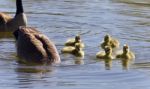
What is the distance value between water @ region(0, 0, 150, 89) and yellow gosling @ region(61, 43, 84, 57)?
153 mm

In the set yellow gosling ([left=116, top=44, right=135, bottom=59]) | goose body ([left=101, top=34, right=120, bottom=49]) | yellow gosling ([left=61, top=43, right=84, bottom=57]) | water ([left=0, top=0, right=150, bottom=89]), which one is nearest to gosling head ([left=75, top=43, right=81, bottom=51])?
yellow gosling ([left=61, top=43, right=84, bottom=57])

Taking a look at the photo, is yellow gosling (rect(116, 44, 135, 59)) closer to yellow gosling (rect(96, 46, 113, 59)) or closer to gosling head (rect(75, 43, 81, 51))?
yellow gosling (rect(96, 46, 113, 59))

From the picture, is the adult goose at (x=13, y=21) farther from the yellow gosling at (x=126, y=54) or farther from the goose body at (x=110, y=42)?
the yellow gosling at (x=126, y=54)

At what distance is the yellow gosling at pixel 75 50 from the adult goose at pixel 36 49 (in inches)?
25.3

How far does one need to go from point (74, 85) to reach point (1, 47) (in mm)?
3274

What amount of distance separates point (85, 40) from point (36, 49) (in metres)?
2.24

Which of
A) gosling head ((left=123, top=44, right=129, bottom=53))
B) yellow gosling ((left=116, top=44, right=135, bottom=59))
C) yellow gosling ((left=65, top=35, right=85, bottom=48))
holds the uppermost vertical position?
yellow gosling ((left=65, top=35, right=85, bottom=48))

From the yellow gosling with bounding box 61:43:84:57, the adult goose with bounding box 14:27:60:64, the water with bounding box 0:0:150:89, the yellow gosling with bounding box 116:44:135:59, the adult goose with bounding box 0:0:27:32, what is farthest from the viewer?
the adult goose with bounding box 0:0:27:32

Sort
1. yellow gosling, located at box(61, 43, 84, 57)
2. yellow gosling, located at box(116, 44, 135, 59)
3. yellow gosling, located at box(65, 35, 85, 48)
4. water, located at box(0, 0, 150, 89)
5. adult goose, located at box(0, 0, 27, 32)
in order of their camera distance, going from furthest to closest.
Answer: adult goose, located at box(0, 0, 27, 32) < yellow gosling, located at box(65, 35, 85, 48) < yellow gosling, located at box(61, 43, 84, 57) < yellow gosling, located at box(116, 44, 135, 59) < water, located at box(0, 0, 150, 89)

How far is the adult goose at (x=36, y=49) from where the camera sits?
11672 mm

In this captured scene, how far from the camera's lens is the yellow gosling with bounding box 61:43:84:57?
12391 millimetres

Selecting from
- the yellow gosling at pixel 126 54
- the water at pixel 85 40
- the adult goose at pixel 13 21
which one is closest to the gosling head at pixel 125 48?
the yellow gosling at pixel 126 54

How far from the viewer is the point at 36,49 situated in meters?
11.8

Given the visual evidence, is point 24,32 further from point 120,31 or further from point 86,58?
point 120,31
